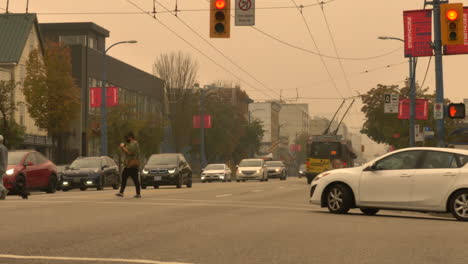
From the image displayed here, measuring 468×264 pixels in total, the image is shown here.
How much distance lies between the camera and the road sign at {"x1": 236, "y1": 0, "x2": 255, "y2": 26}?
26078 mm

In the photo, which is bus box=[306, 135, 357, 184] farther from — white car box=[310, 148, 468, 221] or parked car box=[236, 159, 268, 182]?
white car box=[310, 148, 468, 221]

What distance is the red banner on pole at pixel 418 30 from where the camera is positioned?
3213cm

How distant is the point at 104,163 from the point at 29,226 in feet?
78.3

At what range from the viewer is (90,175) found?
117ft

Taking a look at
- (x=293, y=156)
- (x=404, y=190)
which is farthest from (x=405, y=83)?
(x=293, y=156)

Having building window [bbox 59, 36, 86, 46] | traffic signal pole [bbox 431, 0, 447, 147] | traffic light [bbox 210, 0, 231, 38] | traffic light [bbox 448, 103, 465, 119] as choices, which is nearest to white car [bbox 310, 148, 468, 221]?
traffic light [bbox 210, 0, 231, 38]

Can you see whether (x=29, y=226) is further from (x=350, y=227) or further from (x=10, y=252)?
(x=350, y=227)

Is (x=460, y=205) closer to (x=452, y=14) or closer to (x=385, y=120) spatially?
(x=452, y=14)

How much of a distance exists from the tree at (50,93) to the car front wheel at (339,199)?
38107 mm

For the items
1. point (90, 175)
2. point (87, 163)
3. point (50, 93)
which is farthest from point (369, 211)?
point (50, 93)

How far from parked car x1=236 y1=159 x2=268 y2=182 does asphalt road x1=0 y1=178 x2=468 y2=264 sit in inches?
1540

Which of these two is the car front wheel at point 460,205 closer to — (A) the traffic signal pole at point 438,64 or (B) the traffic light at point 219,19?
(B) the traffic light at point 219,19

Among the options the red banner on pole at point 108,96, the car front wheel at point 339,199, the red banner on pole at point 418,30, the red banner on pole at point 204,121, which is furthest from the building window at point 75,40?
the car front wheel at point 339,199

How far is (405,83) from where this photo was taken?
76.6 meters
